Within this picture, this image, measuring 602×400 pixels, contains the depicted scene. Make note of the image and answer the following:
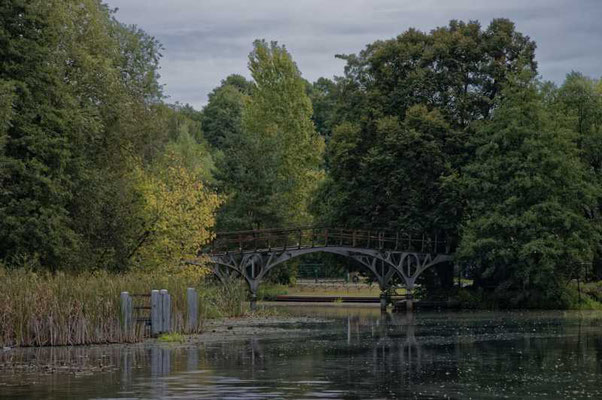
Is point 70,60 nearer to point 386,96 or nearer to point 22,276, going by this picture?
point 22,276

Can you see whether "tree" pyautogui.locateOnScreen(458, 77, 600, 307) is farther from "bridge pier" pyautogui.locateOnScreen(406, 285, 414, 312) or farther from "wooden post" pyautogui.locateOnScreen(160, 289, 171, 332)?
"wooden post" pyautogui.locateOnScreen(160, 289, 171, 332)

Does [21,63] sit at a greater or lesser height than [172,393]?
greater

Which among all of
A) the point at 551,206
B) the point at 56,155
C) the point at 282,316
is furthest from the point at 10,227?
the point at 551,206

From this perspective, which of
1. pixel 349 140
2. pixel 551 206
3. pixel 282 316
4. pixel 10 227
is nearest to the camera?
pixel 10 227

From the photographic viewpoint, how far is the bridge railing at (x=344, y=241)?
2571 inches

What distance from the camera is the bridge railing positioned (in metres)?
65.3

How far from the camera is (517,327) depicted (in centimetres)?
4488

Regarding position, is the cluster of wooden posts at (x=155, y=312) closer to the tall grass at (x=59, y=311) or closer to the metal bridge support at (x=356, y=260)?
the tall grass at (x=59, y=311)

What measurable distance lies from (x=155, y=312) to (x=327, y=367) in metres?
9.86

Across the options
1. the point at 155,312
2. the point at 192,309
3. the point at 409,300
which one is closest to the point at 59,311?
the point at 155,312

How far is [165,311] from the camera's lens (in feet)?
117

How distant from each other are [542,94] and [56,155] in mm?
31083

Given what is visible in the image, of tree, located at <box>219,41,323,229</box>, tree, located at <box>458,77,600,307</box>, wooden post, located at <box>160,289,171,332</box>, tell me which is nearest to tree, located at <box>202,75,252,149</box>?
tree, located at <box>219,41,323,229</box>

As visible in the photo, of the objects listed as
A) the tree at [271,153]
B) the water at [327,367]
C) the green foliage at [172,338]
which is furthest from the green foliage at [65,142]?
the tree at [271,153]
